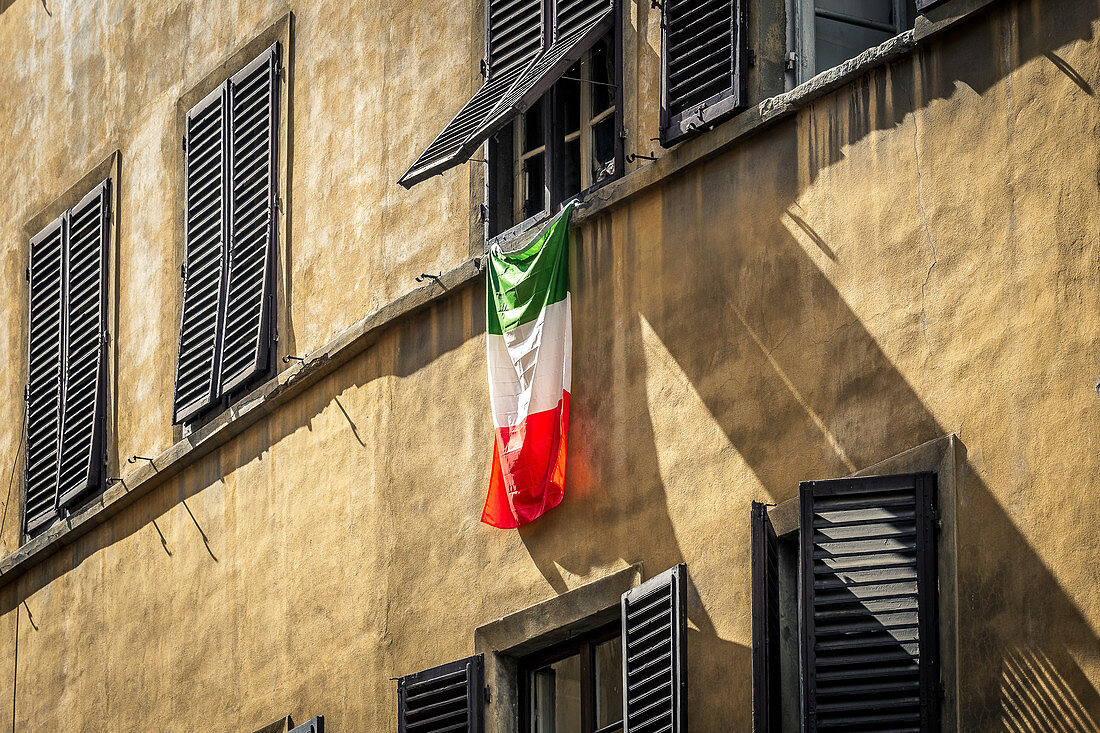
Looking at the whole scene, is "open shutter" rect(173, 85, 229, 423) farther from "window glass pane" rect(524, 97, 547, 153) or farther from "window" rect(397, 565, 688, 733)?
"window" rect(397, 565, 688, 733)

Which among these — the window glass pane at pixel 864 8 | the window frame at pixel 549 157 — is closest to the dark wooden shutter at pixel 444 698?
the window frame at pixel 549 157

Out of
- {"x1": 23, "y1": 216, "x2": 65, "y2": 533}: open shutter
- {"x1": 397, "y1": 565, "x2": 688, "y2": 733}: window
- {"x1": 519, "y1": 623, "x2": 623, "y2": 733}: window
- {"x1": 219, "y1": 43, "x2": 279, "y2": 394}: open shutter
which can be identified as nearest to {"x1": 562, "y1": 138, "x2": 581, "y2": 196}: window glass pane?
{"x1": 397, "y1": 565, "x2": 688, "y2": 733}: window

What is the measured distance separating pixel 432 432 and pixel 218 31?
3.97m

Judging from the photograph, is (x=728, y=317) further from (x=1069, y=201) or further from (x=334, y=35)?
(x=334, y=35)

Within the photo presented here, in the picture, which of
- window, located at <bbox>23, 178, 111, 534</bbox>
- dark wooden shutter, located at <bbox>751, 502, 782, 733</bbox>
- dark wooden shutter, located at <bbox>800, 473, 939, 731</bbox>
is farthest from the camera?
window, located at <bbox>23, 178, 111, 534</bbox>

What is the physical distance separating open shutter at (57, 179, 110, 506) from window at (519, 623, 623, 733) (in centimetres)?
511

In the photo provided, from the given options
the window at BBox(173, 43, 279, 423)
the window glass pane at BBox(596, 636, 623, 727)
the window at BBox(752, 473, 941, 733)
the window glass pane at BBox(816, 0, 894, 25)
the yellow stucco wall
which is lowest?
the window at BBox(752, 473, 941, 733)

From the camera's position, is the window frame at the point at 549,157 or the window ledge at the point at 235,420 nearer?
the window frame at the point at 549,157

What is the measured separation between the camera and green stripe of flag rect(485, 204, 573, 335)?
468 inches

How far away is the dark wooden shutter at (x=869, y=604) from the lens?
30.9ft

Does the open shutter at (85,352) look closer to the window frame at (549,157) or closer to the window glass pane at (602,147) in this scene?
the window frame at (549,157)

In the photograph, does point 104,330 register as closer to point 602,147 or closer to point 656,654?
point 602,147

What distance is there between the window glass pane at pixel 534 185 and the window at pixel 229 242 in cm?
237

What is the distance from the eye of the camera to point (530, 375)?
39.2 feet
